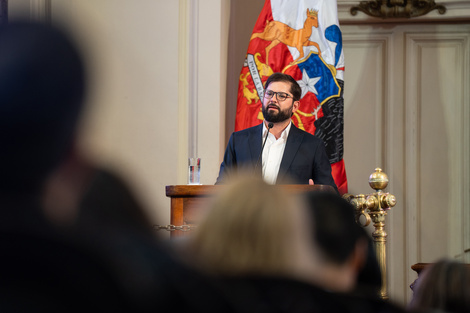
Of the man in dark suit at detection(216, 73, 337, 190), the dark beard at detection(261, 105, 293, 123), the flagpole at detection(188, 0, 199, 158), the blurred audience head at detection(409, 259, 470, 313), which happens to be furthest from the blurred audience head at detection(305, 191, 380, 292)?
the flagpole at detection(188, 0, 199, 158)

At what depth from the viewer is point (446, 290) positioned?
1281 mm

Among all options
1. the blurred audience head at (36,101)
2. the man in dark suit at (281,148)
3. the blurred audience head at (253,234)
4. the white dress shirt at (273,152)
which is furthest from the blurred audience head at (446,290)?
the white dress shirt at (273,152)

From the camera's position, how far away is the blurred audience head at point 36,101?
0.73 m

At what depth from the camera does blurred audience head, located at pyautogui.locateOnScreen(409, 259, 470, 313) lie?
127 cm

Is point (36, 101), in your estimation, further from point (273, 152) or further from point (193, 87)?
point (193, 87)

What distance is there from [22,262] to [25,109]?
173 mm

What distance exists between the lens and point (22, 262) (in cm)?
69

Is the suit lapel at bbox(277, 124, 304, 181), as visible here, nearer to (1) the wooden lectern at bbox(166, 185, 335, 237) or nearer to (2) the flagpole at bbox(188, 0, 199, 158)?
(1) the wooden lectern at bbox(166, 185, 335, 237)

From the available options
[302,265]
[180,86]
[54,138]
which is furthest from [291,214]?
[180,86]

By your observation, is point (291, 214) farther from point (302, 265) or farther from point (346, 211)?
point (346, 211)

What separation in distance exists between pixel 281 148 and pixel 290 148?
0.11 metres

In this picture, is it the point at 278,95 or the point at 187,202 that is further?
the point at 278,95

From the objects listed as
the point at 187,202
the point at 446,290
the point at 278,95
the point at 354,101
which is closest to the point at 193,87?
the point at 278,95

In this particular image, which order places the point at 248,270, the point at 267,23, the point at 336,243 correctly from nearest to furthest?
the point at 248,270 < the point at 336,243 < the point at 267,23
